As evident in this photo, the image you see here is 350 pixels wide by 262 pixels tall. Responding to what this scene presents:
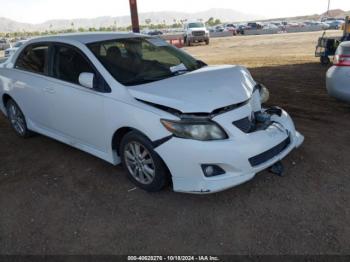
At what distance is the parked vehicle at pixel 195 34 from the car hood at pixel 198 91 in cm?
2822

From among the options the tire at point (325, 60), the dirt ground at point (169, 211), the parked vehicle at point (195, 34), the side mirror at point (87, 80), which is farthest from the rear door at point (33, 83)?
the parked vehicle at point (195, 34)

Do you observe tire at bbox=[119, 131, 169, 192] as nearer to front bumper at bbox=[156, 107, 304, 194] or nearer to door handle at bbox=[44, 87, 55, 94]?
front bumper at bbox=[156, 107, 304, 194]

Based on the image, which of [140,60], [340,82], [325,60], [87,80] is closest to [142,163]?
[87,80]

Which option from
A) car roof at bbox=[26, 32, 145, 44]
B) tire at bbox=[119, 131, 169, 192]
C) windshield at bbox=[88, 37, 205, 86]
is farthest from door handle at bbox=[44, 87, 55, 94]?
tire at bbox=[119, 131, 169, 192]

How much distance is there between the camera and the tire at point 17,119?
5.33 metres

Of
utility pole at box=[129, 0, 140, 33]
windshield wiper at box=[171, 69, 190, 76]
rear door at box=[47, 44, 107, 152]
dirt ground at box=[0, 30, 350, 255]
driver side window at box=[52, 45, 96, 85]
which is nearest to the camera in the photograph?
dirt ground at box=[0, 30, 350, 255]

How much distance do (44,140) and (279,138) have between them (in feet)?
12.4

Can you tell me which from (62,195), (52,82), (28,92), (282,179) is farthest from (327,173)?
(28,92)

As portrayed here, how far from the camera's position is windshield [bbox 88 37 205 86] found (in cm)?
381

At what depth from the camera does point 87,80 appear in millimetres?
3627

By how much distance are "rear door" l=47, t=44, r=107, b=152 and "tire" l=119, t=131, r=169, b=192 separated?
1.23 ft

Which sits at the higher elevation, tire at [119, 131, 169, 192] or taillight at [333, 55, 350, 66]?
taillight at [333, 55, 350, 66]

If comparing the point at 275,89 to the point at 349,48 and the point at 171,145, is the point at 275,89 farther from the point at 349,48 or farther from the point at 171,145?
the point at 171,145

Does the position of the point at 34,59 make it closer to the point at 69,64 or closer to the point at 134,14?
the point at 69,64
